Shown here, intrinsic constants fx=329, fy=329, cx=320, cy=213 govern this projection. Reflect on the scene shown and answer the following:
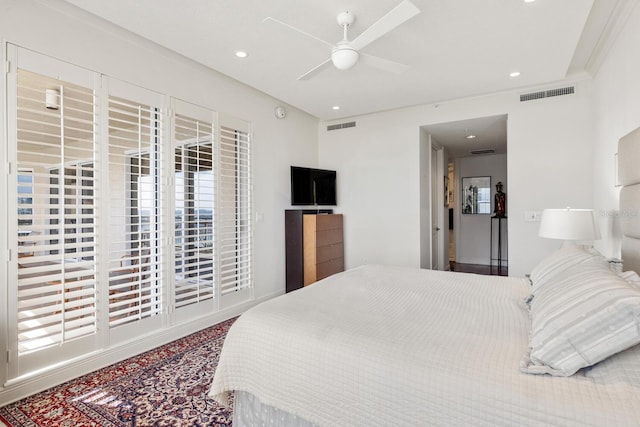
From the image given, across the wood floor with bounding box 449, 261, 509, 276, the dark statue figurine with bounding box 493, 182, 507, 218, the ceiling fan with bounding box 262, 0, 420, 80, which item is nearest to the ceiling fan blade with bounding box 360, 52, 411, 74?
the ceiling fan with bounding box 262, 0, 420, 80

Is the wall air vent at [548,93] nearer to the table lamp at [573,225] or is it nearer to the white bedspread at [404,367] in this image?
the table lamp at [573,225]

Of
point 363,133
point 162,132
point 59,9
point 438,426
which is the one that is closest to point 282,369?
point 438,426

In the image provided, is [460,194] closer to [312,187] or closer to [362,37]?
[312,187]

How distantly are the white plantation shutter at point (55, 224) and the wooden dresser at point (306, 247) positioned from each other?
2393 mm

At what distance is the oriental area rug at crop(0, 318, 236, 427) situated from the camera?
1.92m

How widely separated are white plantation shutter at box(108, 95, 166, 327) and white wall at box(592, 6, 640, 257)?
3.55m

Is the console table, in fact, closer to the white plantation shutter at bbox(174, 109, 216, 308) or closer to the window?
the window

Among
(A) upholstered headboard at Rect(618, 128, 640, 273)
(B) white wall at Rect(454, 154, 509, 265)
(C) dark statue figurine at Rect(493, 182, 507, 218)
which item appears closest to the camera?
(A) upholstered headboard at Rect(618, 128, 640, 273)

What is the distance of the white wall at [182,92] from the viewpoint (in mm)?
2205

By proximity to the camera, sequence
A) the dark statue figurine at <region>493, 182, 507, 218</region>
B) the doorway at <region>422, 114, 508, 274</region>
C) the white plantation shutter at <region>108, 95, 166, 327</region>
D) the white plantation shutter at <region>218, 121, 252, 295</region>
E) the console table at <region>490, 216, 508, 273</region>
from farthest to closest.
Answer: the console table at <region>490, 216, 508, 273</region>, the dark statue figurine at <region>493, 182, 507, 218</region>, the doorway at <region>422, 114, 508, 274</region>, the white plantation shutter at <region>218, 121, 252, 295</region>, the white plantation shutter at <region>108, 95, 166, 327</region>

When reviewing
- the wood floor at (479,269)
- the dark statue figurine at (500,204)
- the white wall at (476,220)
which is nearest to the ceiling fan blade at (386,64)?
the wood floor at (479,269)

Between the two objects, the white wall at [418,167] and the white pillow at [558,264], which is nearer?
the white pillow at [558,264]

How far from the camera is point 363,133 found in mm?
5008

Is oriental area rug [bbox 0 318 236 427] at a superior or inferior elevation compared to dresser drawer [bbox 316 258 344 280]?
inferior
